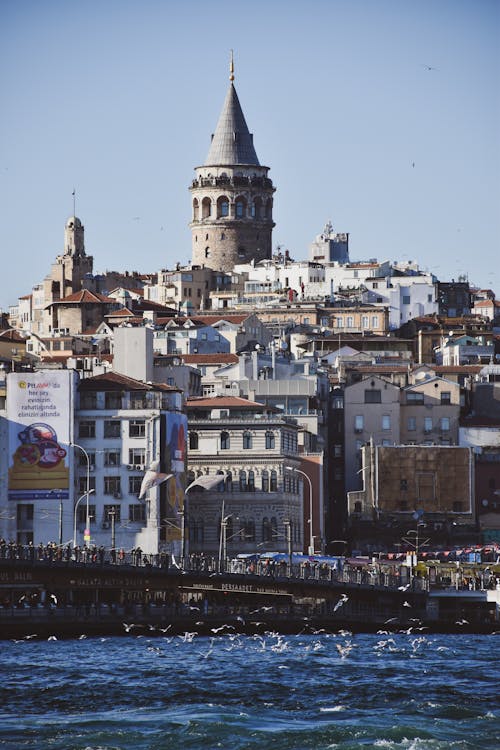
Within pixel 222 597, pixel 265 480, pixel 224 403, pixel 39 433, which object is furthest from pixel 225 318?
pixel 222 597

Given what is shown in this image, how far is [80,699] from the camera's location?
268 ft

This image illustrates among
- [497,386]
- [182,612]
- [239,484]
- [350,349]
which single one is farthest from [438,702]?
[350,349]

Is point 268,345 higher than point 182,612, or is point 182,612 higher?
point 268,345

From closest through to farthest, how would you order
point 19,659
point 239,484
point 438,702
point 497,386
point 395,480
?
point 438,702 < point 19,659 < point 239,484 < point 395,480 < point 497,386

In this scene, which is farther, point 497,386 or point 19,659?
point 497,386

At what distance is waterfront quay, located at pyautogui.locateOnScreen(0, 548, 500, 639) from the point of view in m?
107

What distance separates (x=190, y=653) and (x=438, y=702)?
703 inches

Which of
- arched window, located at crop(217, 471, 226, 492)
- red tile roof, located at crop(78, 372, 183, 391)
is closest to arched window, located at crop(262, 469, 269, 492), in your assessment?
arched window, located at crop(217, 471, 226, 492)

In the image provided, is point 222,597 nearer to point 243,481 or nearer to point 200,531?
point 200,531

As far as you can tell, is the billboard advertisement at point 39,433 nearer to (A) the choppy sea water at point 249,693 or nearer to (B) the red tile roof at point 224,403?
(B) the red tile roof at point 224,403

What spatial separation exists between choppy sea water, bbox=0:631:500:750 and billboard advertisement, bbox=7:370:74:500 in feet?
80.2

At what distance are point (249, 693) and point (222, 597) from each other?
30157mm

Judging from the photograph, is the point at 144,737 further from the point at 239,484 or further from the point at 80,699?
the point at 239,484

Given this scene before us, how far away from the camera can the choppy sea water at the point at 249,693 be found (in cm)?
7400
